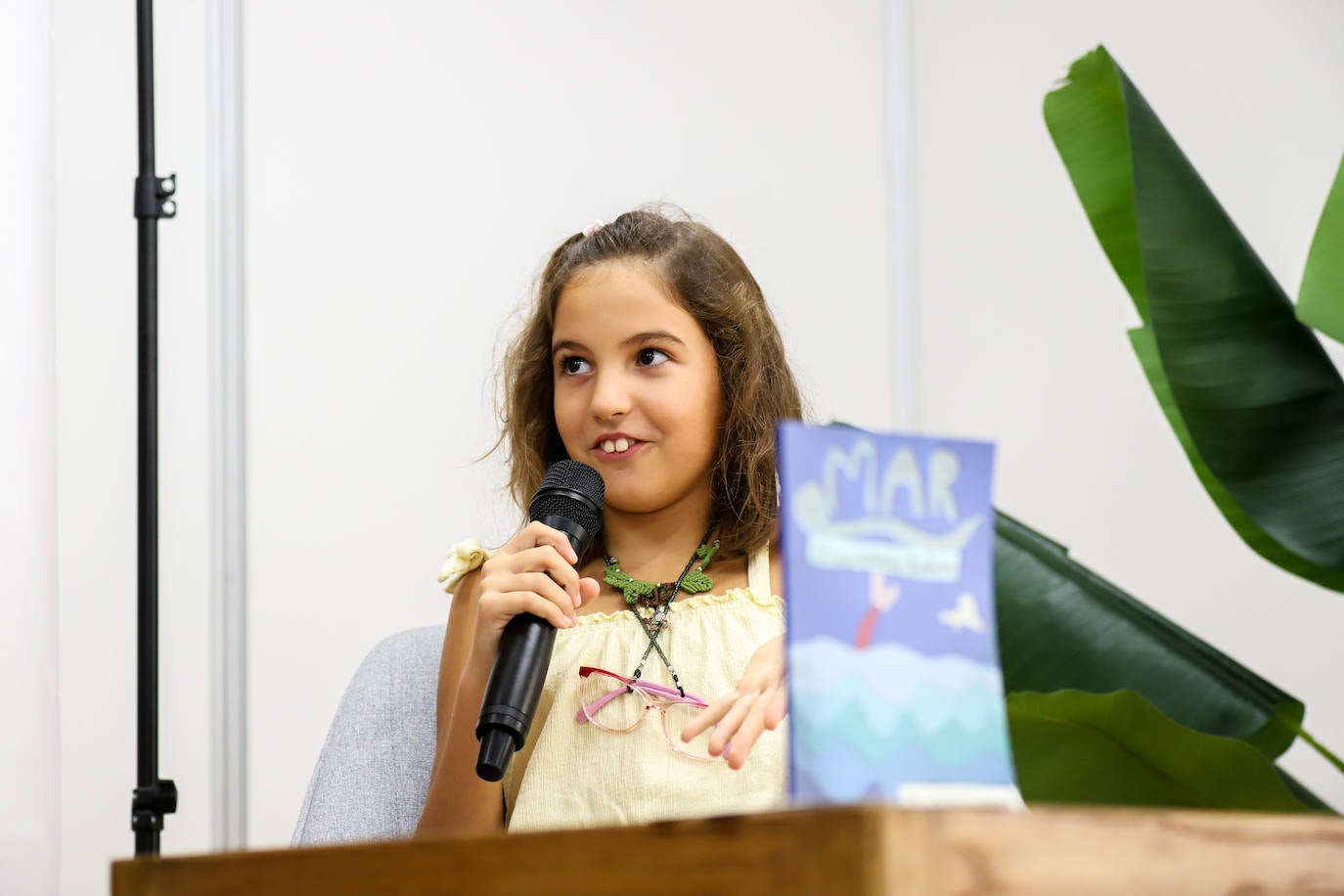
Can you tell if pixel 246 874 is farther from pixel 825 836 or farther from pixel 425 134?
pixel 425 134

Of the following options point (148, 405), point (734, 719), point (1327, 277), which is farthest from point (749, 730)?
point (148, 405)

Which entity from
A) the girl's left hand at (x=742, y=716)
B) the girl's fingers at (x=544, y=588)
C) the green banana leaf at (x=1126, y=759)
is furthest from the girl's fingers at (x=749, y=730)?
the girl's fingers at (x=544, y=588)

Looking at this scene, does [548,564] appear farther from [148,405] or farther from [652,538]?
[148,405]

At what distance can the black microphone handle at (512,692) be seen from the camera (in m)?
0.71

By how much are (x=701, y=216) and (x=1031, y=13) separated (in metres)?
0.52

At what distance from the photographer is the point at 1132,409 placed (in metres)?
1.62

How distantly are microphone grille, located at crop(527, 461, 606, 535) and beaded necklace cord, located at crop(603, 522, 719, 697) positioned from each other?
6.6 inches

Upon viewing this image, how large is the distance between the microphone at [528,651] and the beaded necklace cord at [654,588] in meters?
0.17

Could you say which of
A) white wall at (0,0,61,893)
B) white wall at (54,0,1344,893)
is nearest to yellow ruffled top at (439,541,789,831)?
white wall at (0,0,61,893)

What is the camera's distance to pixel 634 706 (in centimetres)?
103

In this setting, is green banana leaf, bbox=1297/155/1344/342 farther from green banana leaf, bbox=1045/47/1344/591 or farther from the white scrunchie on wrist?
the white scrunchie on wrist

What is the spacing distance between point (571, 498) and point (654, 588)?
206 millimetres

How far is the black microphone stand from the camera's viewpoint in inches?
48.8

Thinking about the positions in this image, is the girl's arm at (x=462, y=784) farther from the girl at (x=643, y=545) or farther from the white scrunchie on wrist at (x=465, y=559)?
the white scrunchie on wrist at (x=465, y=559)
